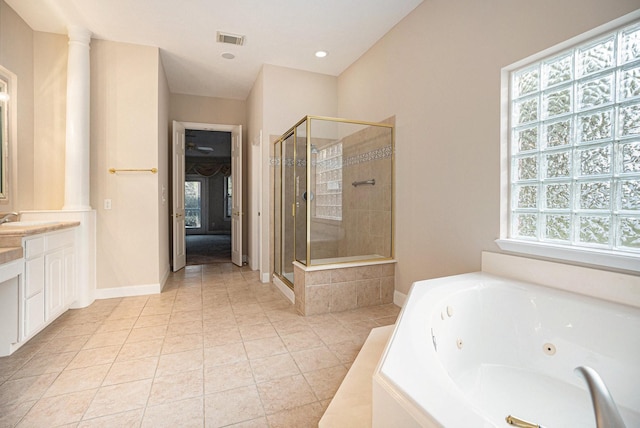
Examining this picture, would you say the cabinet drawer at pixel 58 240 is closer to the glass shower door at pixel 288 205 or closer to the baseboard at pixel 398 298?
the glass shower door at pixel 288 205

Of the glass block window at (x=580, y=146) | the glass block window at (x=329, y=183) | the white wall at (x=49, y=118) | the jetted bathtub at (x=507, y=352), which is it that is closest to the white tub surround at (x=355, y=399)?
the jetted bathtub at (x=507, y=352)

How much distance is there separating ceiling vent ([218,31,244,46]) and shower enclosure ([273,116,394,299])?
1130 mm

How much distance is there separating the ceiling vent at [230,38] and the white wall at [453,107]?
155 centimetres

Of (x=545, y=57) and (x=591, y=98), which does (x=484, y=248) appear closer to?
(x=591, y=98)

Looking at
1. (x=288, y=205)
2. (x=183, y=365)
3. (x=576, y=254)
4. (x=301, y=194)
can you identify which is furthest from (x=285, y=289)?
(x=576, y=254)

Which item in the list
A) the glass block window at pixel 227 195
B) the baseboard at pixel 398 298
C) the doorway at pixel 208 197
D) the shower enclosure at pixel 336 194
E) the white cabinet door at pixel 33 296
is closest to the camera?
the white cabinet door at pixel 33 296

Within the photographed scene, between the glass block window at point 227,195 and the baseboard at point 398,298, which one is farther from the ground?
the glass block window at point 227,195

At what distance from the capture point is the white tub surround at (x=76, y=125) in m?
3.11

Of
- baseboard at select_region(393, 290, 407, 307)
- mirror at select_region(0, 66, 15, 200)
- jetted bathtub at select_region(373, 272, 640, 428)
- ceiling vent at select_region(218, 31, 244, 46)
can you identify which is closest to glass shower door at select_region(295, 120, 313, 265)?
baseboard at select_region(393, 290, 407, 307)

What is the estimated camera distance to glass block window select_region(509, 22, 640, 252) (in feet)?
5.00

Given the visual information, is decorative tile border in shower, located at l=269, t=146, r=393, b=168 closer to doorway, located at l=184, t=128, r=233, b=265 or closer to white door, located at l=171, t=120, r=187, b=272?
white door, located at l=171, t=120, r=187, b=272

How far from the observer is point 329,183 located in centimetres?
341

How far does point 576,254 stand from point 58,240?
3.84 m

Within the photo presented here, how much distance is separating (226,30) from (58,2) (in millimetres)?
1437
